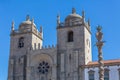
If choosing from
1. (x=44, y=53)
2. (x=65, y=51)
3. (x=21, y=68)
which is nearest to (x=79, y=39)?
(x=65, y=51)

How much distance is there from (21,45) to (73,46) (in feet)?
35.3

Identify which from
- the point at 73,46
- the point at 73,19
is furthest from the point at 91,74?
the point at 73,19

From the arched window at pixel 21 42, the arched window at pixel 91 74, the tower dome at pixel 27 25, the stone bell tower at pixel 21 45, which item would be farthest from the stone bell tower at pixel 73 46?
the arched window at pixel 21 42

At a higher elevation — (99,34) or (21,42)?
(21,42)

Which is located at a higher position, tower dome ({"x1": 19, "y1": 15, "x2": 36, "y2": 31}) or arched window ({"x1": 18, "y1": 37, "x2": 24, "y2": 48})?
tower dome ({"x1": 19, "y1": 15, "x2": 36, "y2": 31})

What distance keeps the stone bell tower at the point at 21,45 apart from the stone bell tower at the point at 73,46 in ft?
19.2

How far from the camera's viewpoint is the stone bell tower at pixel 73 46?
5325 cm

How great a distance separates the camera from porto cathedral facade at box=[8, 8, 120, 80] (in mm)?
52781

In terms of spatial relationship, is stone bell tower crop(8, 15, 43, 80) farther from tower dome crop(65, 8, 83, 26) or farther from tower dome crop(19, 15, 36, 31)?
tower dome crop(65, 8, 83, 26)

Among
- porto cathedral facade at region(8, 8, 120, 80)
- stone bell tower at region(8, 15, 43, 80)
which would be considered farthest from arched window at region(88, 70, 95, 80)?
stone bell tower at region(8, 15, 43, 80)

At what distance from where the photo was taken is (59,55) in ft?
183

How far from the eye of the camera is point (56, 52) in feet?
183

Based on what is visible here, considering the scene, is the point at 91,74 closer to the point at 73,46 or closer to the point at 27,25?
the point at 73,46

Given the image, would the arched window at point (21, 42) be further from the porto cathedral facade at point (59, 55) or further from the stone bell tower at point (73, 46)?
the stone bell tower at point (73, 46)
